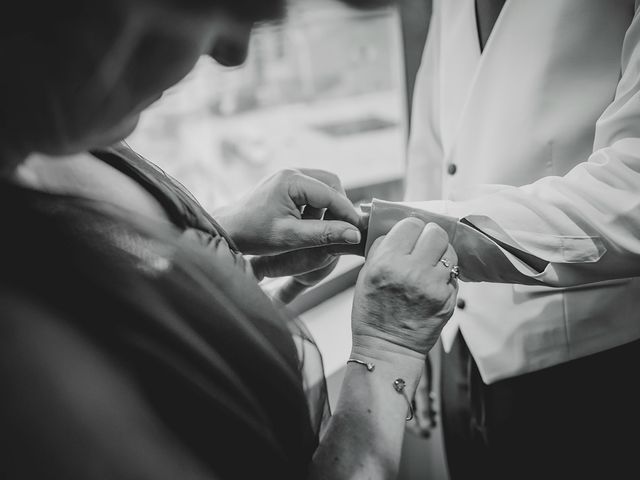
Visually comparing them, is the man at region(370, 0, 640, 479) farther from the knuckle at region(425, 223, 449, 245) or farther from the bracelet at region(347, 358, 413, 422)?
the bracelet at region(347, 358, 413, 422)

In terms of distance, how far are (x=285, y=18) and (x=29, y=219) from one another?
0.32m

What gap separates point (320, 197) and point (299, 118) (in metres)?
1.02

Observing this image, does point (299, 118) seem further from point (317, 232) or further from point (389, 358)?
point (389, 358)

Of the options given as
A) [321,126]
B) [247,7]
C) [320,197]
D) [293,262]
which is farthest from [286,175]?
[321,126]

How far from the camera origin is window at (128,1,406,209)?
4.91ft

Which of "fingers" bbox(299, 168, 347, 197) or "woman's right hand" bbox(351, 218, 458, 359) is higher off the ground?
A: "fingers" bbox(299, 168, 347, 197)

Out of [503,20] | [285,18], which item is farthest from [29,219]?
[503,20]

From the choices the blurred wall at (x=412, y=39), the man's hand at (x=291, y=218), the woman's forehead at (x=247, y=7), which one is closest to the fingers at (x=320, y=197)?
the man's hand at (x=291, y=218)

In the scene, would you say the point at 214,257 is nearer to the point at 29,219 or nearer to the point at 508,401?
the point at 29,219

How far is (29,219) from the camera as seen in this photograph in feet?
1.49

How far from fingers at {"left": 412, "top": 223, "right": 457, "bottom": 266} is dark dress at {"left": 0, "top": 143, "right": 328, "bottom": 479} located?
0.27 meters

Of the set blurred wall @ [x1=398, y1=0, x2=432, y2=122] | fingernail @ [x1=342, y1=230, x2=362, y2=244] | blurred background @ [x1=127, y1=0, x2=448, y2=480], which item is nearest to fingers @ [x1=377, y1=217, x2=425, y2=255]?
fingernail @ [x1=342, y1=230, x2=362, y2=244]

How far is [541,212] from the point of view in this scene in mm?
773

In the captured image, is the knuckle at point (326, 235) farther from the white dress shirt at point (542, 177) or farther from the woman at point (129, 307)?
the woman at point (129, 307)
